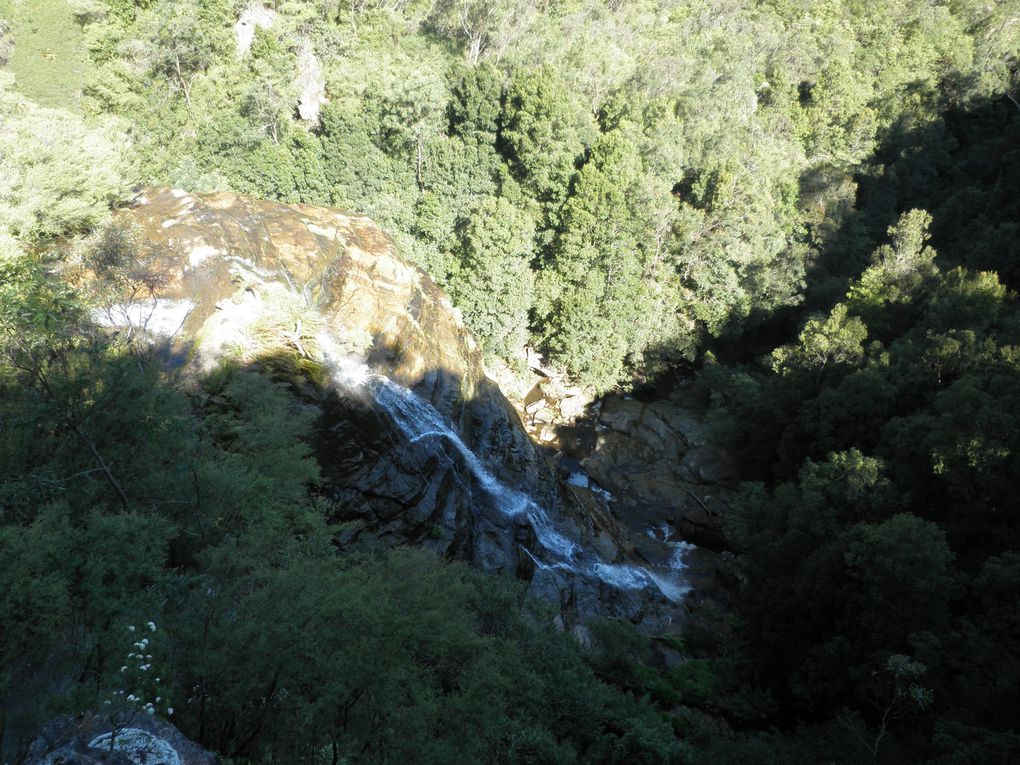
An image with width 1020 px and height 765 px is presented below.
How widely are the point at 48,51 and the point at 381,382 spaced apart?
21.9 meters

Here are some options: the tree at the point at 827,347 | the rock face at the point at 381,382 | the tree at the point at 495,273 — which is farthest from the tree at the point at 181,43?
the tree at the point at 827,347

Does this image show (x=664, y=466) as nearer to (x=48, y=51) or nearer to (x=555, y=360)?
(x=555, y=360)

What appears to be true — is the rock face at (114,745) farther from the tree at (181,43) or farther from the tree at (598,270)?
the tree at (181,43)

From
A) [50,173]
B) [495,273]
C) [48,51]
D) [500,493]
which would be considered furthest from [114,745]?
[48,51]

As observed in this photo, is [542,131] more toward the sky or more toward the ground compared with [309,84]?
more toward the sky

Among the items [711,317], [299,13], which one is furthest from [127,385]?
[711,317]

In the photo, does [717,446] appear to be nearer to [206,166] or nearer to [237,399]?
[237,399]

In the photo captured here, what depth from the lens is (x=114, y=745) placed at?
542 centimetres

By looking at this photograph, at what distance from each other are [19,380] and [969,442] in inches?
922

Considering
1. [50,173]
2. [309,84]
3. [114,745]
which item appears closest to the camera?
[114,745]

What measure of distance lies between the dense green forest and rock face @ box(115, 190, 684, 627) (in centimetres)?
183

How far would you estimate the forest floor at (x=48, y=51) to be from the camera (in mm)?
22922

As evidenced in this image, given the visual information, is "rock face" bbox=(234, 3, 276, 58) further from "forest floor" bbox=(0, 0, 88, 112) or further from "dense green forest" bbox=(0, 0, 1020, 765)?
"forest floor" bbox=(0, 0, 88, 112)

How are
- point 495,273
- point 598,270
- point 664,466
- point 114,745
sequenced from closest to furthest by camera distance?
point 114,745 < point 495,273 < point 664,466 < point 598,270
